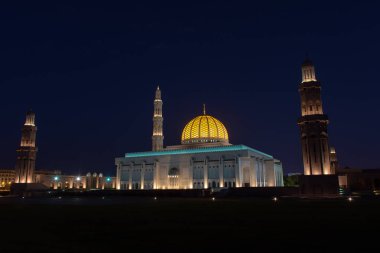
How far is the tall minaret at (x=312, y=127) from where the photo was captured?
41.9m

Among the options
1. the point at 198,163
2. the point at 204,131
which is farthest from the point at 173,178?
the point at 204,131

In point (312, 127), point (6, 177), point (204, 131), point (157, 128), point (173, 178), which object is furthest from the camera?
point (6, 177)

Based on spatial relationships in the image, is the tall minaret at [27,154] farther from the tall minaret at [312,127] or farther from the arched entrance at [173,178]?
the tall minaret at [312,127]

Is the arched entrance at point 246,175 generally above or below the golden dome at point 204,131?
below

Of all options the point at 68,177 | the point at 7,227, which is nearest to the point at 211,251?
the point at 7,227

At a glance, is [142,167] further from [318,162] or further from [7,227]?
[7,227]

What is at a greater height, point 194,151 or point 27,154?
point 27,154

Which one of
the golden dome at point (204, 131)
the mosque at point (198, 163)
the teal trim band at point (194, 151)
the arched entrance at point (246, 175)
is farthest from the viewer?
the golden dome at point (204, 131)

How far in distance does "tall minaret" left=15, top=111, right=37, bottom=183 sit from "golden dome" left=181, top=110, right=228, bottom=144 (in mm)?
35142

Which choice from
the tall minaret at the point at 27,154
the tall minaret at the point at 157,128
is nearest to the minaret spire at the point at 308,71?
the tall minaret at the point at 157,128

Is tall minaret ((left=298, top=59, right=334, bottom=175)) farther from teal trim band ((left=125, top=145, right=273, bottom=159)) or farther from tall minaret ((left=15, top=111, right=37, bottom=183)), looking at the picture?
tall minaret ((left=15, top=111, right=37, bottom=183))

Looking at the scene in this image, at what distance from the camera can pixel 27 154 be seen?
240 ft

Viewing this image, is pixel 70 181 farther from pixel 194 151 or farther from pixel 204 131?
pixel 194 151

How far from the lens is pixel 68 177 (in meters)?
92.4
